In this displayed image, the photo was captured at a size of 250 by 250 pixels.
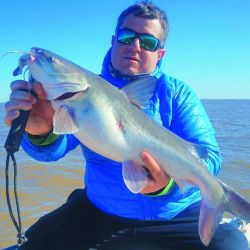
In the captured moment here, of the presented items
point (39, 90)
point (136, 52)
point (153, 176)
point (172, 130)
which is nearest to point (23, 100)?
point (39, 90)

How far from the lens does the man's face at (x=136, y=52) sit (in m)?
3.97

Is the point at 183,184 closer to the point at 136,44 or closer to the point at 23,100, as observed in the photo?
the point at 23,100

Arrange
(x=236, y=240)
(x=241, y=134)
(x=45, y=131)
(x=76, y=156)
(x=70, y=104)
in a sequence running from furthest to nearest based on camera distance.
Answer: (x=241, y=134) → (x=76, y=156) → (x=236, y=240) → (x=45, y=131) → (x=70, y=104)

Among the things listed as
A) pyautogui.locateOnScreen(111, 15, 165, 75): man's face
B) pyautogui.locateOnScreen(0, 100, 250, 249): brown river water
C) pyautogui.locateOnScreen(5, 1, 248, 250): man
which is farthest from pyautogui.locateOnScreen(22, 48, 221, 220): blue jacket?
pyautogui.locateOnScreen(0, 100, 250, 249): brown river water

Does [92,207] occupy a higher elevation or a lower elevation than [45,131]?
lower

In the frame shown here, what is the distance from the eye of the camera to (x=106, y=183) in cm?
389

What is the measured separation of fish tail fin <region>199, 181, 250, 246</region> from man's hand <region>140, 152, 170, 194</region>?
36cm

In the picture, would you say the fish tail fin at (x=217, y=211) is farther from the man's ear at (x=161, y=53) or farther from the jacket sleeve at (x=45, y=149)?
the man's ear at (x=161, y=53)

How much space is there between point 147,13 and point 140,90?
1.33 meters

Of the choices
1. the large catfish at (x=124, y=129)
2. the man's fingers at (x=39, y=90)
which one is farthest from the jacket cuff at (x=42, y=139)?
the large catfish at (x=124, y=129)

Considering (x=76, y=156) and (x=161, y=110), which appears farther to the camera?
(x=76, y=156)

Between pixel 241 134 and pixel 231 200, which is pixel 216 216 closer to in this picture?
pixel 231 200

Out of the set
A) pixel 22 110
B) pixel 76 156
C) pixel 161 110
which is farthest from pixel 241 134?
pixel 22 110

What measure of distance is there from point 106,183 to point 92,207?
35 cm
